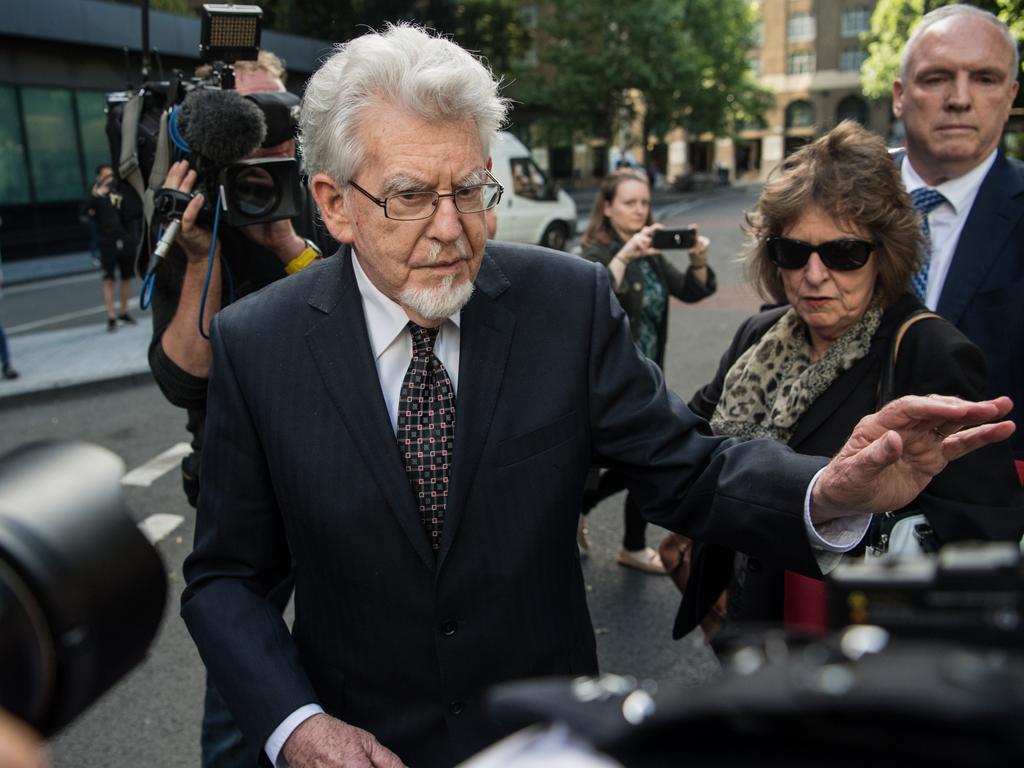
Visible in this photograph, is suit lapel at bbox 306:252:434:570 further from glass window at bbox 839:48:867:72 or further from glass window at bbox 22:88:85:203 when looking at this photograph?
glass window at bbox 839:48:867:72

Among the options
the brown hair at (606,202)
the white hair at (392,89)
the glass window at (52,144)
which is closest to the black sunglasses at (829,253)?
the white hair at (392,89)

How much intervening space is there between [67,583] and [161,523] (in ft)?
15.7

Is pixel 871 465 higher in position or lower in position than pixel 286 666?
higher

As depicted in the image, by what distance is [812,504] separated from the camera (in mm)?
1674

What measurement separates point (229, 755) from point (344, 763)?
0.79 m

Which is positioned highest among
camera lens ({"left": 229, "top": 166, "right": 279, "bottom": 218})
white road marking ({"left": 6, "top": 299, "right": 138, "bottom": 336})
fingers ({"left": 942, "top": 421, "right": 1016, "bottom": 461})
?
camera lens ({"left": 229, "top": 166, "right": 279, "bottom": 218})

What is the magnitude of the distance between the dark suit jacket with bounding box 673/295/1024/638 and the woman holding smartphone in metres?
1.72

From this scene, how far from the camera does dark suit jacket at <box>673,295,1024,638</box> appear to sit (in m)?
1.98

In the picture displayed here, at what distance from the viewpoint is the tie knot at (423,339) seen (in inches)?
71.1

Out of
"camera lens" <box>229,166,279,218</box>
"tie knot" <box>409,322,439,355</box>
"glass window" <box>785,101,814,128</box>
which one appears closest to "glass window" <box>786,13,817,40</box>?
"glass window" <box>785,101,814,128</box>

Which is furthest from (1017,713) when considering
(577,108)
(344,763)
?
(577,108)

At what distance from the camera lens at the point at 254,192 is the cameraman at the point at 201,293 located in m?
0.10

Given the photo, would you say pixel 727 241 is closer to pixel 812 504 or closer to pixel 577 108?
pixel 577 108

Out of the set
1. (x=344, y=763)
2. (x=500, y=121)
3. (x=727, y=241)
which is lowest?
(x=727, y=241)
